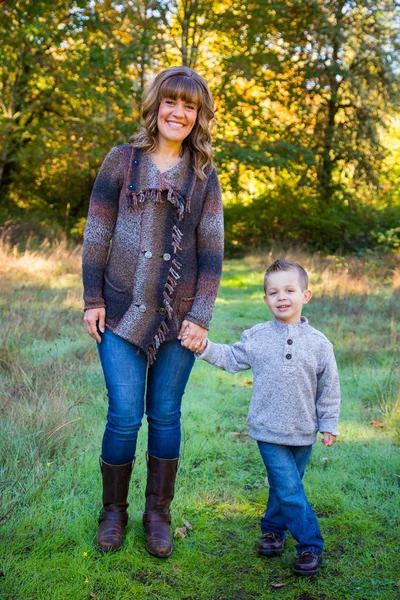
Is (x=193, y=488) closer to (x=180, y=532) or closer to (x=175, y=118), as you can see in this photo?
(x=180, y=532)

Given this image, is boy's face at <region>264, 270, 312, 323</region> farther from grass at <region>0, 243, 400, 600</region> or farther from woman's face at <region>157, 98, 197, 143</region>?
grass at <region>0, 243, 400, 600</region>

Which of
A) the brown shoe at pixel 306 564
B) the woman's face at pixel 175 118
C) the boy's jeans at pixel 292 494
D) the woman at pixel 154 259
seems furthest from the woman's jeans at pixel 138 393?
the woman's face at pixel 175 118

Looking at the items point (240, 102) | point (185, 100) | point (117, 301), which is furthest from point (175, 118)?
point (240, 102)

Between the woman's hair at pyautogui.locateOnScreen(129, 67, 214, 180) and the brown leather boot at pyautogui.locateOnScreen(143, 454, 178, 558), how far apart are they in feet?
4.41

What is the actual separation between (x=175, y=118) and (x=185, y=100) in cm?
9

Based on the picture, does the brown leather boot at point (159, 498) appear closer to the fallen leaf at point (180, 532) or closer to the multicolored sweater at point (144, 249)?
the fallen leaf at point (180, 532)

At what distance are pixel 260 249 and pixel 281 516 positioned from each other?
1356 centimetres

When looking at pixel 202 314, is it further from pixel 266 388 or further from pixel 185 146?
pixel 185 146

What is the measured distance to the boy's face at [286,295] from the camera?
2.79 metres

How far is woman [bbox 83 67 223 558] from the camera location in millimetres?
2738

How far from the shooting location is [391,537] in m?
3.19

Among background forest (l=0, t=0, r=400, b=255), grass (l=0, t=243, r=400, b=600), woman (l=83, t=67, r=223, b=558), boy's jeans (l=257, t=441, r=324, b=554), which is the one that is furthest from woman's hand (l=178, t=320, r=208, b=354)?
background forest (l=0, t=0, r=400, b=255)

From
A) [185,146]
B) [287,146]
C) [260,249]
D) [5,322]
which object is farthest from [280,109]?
[185,146]

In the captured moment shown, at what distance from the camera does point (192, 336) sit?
279cm
